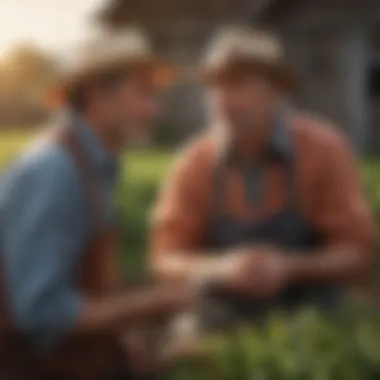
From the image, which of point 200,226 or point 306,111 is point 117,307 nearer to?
point 200,226

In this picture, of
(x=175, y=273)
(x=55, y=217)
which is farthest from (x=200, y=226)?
(x=55, y=217)

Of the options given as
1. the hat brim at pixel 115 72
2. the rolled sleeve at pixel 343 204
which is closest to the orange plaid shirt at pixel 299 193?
the rolled sleeve at pixel 343 204

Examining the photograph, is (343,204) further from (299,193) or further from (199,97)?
(199,97)

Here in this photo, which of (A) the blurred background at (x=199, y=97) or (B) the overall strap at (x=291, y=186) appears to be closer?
(A) the blurred background at (x=199, y=97)

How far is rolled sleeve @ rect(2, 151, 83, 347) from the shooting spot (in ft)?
5.78

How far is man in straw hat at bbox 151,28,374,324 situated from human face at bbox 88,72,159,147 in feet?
0.25

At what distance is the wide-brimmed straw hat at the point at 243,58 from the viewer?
183 cm

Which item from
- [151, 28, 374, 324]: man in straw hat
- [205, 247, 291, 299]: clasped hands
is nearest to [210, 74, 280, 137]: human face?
[151, 28, 374, 324]: man in straw hat

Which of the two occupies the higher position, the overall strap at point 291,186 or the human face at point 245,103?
the human face at point 245,103

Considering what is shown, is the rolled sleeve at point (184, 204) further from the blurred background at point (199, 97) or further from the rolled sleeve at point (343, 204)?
the rolled sleeve at point (343, 204)

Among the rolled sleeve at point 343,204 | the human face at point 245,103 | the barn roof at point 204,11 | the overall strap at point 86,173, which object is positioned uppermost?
the barn roof at point 204,11

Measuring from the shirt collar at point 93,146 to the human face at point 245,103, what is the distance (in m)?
0.17

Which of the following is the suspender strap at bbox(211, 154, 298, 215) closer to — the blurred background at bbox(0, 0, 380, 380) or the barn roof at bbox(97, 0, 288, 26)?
the blurred background at bbox(0, 0, 380, 380)

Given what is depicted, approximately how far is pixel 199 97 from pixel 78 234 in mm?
246
